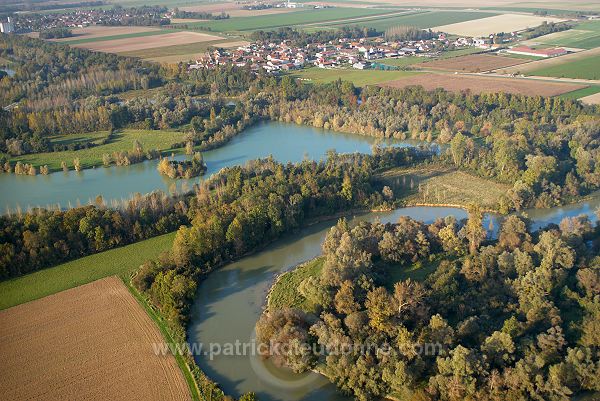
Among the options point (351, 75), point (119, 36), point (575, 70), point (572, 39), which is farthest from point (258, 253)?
point (119, 36)

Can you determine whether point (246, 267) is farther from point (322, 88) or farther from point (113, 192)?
point (322, 88)

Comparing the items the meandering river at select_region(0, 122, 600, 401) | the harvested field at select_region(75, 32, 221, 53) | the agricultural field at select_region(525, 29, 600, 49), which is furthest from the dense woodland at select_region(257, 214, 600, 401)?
the harvested field at select_region(75, 32, 221, 53)

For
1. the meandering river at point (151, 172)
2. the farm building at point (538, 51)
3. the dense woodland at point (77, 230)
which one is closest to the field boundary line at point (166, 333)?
the dense woodland at point (77, 230)

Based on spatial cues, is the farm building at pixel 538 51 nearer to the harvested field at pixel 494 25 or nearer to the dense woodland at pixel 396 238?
the harvested field at pixel 494 25

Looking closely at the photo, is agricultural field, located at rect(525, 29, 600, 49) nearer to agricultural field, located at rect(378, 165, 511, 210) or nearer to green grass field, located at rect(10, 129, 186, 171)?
agricultural field, located at rect(378, 165, 511, 210)

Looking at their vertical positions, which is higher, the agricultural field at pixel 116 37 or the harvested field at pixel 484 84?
the agricultural field at pixel 116 37

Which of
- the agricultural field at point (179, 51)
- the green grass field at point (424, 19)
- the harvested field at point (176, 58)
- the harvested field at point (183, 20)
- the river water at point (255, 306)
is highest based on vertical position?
the harvested field at point (183, 20)
